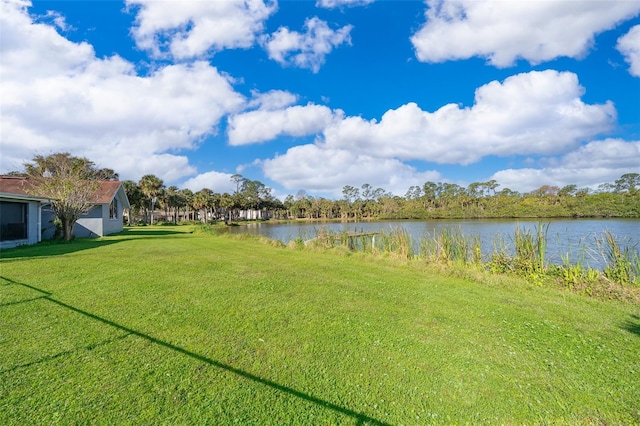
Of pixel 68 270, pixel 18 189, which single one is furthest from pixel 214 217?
pixel 68 270

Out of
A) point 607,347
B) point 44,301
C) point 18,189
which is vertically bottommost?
point 607,347

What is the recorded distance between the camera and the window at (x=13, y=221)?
12.9 metres

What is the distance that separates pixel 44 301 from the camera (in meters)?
4.96

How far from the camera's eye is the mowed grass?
8.39 feet

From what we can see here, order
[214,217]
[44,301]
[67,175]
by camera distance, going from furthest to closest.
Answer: [214,217] → [67,175] → [44,301]

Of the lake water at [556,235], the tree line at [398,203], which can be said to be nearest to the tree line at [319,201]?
the tree line at [398,203]

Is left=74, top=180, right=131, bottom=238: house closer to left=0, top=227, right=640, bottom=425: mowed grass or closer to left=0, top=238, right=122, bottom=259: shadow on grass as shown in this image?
left=0, top=238, right=122, bottom=259: shadow on grass

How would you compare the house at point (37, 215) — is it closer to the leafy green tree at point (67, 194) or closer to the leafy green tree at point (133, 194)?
the leafy green tree at point (67, 194)

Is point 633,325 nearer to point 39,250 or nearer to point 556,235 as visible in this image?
point 556,235

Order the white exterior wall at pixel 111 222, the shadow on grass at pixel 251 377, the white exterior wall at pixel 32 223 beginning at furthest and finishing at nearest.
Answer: the white exterior wall at pixel 111 222 < the white exterior wall at pixel 32 223 < the shadow on grass at pixel 251 377

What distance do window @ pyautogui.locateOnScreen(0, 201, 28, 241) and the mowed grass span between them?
9.66 meters

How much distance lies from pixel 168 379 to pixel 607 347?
5204 millimetres

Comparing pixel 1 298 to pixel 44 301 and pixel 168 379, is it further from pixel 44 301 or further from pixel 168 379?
pixel 168 379

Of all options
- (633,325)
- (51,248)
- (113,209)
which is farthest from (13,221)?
(633,325)
